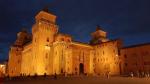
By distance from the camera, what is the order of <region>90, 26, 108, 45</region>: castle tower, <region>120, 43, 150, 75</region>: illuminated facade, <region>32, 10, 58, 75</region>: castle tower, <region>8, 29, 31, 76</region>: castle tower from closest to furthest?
<region>120, 43, 150, 75</region>: illuminated facade < <region>32, 10, 58, 75</region>: castle tower < <region>8, 29, 31, 76</region>: castle tower < <region>90, 26, 108, 45</region>: castle tower

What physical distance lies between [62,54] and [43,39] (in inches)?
393

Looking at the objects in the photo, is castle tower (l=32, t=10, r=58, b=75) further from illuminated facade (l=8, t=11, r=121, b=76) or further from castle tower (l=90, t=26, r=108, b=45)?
castle tower (l=90, t=26, r=108, b=45)

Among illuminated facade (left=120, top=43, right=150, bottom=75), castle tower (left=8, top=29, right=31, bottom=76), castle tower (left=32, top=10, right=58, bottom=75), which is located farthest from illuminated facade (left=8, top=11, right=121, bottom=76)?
castle tower (left=8, top=29, right=31, bottom=76)

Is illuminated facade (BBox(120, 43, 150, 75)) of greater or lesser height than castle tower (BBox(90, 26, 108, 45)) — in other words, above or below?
below

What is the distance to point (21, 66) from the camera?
2697 inches

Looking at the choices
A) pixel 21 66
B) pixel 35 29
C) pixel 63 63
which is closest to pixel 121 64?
pixel 63 63

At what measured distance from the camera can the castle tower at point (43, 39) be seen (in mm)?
53219

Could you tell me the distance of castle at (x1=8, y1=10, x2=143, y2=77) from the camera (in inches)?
1976

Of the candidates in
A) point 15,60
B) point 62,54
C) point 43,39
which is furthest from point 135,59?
point 15,60

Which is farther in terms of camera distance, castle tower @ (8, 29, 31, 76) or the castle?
castle tower @ (8, 29, 31, 76)

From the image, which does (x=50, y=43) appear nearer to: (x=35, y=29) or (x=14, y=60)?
(x=35, y=29)

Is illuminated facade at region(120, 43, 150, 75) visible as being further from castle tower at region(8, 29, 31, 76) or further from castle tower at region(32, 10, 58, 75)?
castle tower at region(8, 29, 31, 76)

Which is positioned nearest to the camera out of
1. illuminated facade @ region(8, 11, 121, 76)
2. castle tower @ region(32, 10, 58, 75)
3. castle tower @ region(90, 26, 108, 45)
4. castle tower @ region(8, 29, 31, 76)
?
illuminated facade @ region(8, 11, 121, 76)

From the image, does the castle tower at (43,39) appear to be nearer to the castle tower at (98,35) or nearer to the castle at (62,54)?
the castle at (62,54)
